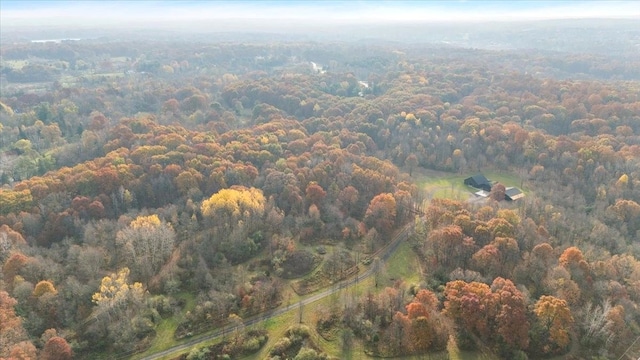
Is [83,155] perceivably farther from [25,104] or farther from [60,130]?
[25,104]

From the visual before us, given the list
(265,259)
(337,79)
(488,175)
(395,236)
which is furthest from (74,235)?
(337,79)

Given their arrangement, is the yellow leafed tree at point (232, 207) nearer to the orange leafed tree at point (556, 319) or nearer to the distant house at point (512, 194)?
the orange leafed tree at point (556, 319)

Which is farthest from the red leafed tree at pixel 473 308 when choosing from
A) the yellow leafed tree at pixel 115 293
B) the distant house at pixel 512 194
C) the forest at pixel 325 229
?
the distant house at pixel 512 194

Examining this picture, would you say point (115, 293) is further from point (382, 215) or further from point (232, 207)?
point (382, 215)

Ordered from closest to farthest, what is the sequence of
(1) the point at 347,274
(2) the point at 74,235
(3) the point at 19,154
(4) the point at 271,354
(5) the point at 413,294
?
(4) the point at 271,354 < (5) the point at 413,294 < (1) the point at 347,274 < (2) the point at 74,235 < (3) the point at 19,154

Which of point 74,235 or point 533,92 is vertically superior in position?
point 533,92

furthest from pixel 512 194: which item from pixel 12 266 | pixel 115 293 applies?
pixel 12 266

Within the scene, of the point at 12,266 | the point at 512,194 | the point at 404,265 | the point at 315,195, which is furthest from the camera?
the point at 512,194
